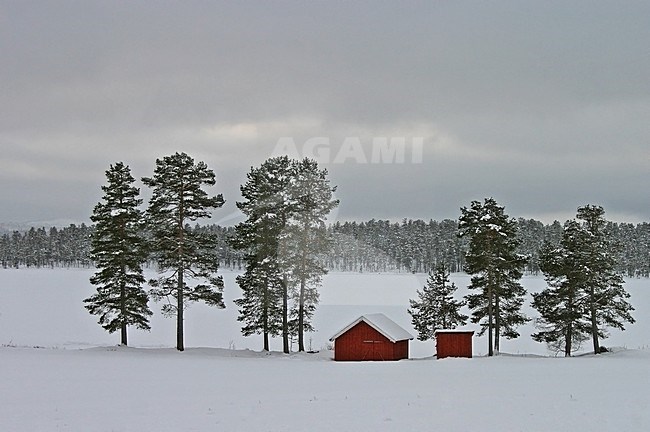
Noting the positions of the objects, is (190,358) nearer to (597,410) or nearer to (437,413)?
(437,413)

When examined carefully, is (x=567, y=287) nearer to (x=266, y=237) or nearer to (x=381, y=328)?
(x=381, y=328)

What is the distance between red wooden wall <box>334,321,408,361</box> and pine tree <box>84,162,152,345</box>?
1424cm

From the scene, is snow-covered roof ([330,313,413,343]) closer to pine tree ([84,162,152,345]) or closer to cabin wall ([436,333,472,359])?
cabin wall ([436,333,472,359])

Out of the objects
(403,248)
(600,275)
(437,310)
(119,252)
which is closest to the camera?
(119,252)

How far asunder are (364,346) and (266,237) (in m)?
11.0

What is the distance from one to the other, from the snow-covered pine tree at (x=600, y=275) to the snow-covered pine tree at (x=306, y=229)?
18.7 m

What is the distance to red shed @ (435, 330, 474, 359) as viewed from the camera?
4481 cm

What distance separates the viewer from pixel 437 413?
19688mm

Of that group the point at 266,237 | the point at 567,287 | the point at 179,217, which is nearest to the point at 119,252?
the point at 179,217

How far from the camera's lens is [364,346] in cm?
4575

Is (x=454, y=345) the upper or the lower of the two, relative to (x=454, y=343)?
lower

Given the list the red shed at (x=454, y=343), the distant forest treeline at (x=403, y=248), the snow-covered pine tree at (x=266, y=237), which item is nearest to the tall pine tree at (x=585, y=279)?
the red shed at (x=454, y=343)

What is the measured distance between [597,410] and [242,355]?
92.7 ft

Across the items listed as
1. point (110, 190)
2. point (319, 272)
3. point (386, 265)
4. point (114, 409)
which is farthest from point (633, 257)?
point (114, 409)
